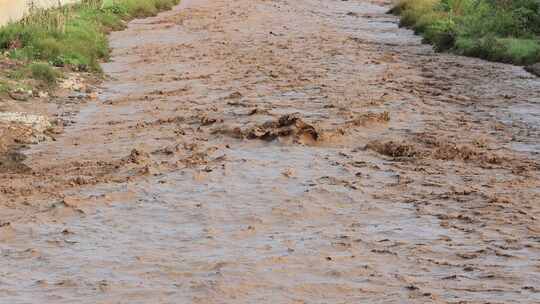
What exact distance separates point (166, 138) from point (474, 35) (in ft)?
38.1

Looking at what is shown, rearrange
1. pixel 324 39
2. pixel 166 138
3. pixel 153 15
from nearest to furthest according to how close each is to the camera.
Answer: pixel 166 138, pixel 324 39, pixel 153 15

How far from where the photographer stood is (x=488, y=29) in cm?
2159

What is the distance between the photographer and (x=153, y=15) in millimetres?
29875

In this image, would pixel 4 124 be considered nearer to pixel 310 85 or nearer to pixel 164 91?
pixel 164 91

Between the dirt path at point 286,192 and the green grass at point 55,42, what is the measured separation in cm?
107

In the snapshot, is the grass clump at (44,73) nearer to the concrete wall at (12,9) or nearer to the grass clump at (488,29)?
the concrete wall at (12,9)

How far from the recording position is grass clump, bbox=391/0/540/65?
19.7 m

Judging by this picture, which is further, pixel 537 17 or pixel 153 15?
pixel 153 15

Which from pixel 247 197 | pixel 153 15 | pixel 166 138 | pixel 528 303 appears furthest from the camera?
pixel 153 15

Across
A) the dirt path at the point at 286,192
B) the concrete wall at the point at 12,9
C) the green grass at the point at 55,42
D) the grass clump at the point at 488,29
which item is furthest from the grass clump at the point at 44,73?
the grass clump at the point at 488,29

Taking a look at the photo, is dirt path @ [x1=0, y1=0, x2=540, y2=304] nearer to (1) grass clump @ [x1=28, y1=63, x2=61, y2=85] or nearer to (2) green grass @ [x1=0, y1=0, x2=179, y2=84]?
(2) green grass @ [x1=0, y1=0, x2=179, y2=84]

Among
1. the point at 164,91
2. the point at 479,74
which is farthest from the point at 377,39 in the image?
the point at 164,91

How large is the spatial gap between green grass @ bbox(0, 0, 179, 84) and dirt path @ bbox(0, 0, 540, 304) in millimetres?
1071

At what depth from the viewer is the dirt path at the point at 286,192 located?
7.11 meters
